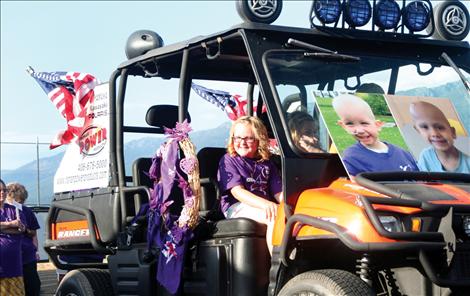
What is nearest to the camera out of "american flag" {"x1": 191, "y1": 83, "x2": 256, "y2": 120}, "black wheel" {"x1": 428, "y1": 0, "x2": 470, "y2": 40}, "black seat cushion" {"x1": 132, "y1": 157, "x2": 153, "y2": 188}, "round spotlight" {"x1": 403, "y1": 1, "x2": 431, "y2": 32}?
"round spotlight" {"x1": 403, "y1": 1, "x2": 431, "y2": 32}

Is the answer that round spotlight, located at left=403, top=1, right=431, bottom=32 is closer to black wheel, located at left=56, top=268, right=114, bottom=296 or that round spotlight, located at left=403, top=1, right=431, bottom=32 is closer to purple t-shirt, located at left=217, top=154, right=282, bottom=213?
purple t-shirt, located at left=217, top=154, right=282, bottom=213

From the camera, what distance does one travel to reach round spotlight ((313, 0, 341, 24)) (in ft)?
18.1

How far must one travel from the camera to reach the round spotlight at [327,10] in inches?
217

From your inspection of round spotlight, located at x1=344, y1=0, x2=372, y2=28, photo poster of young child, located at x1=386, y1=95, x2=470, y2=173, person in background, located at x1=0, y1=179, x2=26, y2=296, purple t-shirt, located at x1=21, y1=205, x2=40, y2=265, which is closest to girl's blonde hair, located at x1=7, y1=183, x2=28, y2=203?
purple t-shirt, located at x1=21, y1=205, x2=40, y2=265

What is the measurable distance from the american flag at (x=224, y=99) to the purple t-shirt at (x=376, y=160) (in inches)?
119

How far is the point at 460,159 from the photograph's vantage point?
5.25 meters

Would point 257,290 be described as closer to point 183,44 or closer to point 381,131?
point 381,131

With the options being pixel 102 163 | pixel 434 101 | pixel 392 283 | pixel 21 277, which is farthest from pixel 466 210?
pixel 21 277

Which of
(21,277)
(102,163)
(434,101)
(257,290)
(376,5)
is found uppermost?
(376,5)

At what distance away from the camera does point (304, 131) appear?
16.9 ft

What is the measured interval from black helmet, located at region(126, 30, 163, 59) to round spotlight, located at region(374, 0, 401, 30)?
6.06 ft

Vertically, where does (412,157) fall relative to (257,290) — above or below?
above

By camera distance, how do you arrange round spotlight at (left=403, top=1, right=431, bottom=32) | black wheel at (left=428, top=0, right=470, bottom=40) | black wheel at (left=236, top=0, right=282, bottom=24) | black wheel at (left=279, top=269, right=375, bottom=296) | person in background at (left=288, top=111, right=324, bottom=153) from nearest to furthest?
1. black wheel at (left=279, top=269, right=375, bottom=296)
2. person in background at (left=288, top=111, right=324, bottom=153)
3. black wheel at (left=236, top=0, right=282, bottom=24)
4. round spotlight at (left=403, top=1, right=431, bottom=32)
5. black wheel at (left=428, top=0, right=470, bottom=40)

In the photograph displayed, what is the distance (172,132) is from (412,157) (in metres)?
1.65
